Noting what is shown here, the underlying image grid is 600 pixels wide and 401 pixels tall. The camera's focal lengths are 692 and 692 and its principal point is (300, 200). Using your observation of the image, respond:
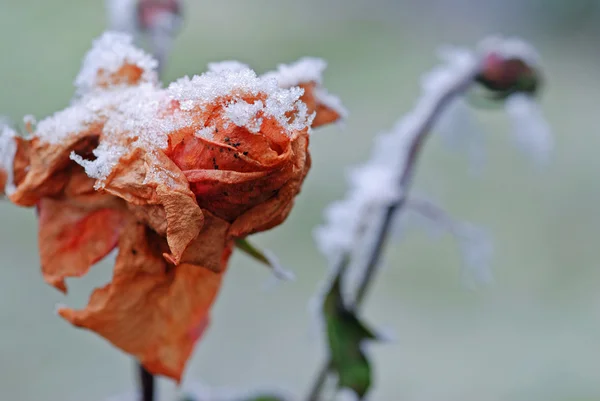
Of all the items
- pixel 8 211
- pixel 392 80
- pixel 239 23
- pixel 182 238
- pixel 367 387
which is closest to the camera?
pixel 182 238

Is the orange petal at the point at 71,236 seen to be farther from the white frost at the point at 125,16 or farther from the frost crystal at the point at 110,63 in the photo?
the white frost at the point at 125,16

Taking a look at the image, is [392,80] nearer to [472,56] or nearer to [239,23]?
[239,23]

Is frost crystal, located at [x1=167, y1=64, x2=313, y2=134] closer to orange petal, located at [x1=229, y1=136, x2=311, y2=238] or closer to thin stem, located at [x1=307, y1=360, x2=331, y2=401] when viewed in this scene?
orange petal, located at [x1=229, y1=136, x2=311, y2=238]

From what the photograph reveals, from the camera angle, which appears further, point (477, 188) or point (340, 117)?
point (477, 188)

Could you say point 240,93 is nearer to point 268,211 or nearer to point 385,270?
point 268,211

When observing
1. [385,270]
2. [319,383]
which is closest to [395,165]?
[319,383]

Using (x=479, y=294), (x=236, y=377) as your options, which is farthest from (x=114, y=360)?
(x=479, y=294)
